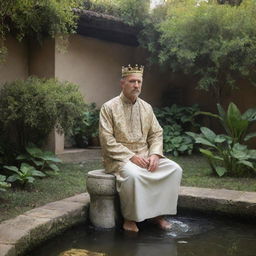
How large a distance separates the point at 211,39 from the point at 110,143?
4.53m

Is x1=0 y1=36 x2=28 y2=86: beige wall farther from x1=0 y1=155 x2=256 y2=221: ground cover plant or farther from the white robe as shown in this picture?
the white robe

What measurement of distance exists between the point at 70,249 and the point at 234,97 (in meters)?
7.09

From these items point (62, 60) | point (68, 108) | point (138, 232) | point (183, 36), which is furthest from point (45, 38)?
point (138, 232)

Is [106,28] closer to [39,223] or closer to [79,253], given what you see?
[39,223]

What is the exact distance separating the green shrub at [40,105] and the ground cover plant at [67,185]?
81cm

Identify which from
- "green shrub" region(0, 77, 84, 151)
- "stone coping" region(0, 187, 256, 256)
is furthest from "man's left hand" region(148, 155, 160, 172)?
"green shrub" region(0, 77, 84, 151)

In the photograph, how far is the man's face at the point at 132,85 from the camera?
4367 millimetres

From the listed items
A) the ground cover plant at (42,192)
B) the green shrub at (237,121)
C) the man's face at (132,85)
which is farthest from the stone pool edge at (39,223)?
the green shrub at (237,121)

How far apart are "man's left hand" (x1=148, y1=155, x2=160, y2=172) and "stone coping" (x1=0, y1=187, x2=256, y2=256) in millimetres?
675

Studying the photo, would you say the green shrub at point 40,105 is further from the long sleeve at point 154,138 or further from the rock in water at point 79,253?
the rock in water at point 79,253

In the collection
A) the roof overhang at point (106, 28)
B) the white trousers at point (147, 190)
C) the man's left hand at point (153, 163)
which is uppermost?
the roof overhang at point (106, 28)

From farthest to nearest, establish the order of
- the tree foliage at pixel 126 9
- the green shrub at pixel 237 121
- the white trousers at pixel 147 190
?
the tree foliage at pixel 126 9, the green shrub at pixel 237 121, the white trousers at pixel 147 190

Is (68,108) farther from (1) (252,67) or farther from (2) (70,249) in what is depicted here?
(1) (252,67)

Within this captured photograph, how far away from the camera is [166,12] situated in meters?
9.18
